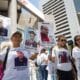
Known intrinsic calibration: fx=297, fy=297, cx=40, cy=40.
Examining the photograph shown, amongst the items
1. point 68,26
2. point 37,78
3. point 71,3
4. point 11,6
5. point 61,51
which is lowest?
point 37,78

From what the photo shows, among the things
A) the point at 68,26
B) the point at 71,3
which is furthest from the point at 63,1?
the point at 68,26

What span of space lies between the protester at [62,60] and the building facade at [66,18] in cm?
6098

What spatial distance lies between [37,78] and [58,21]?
202 ft

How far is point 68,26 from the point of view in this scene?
2717 inches

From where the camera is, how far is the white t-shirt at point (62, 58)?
17.9ft

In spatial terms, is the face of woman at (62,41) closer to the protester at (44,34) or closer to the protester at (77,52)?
the protester at (77,52)

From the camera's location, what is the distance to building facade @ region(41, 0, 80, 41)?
67.6 m

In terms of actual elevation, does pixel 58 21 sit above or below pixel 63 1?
below

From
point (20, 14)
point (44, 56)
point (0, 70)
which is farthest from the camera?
point (20, 14)

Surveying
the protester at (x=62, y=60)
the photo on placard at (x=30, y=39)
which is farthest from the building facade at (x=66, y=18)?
the protester at (x=62, y=60)

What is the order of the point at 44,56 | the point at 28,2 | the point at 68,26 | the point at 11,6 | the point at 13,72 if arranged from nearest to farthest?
the point at 13,72 < the point at 44,56 < the point at 11,6 < the point at 28,2 < the point at 68,26

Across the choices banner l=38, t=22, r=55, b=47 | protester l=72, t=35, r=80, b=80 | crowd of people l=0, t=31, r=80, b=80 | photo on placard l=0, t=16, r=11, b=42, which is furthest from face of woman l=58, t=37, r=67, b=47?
photo on placard l=0, t=16, r=11, b=42

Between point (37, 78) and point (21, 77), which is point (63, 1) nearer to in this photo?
point (37, 78)

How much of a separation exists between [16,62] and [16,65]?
5cm
